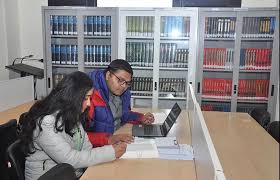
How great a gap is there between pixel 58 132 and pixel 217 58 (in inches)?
111

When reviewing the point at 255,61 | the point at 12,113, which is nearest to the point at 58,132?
the point at 12,113

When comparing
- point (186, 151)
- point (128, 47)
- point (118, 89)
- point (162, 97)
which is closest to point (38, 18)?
point (128, 47)

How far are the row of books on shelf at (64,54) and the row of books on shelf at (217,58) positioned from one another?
1.76m

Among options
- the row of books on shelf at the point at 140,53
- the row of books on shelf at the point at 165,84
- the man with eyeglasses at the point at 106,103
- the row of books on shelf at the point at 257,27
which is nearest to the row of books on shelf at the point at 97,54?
the row of books on shelf at the point at 140,53

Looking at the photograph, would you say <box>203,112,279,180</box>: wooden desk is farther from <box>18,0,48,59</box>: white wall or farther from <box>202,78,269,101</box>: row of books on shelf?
<box>18,0,48,59</box>: white wall

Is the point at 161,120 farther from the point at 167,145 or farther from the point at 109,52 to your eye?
the point at 109,52

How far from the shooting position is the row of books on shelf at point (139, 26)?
3.80m

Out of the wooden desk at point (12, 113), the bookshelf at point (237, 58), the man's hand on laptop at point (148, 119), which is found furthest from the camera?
the bookshelf at point (237, 58)

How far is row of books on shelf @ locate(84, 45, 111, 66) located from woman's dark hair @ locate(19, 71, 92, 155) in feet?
7.49

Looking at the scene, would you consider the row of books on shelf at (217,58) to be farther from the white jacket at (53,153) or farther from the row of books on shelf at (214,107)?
the white jacket at (53,153)

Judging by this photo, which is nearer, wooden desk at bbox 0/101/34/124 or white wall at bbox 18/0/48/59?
wooden desk at bbox 0/101/34/124

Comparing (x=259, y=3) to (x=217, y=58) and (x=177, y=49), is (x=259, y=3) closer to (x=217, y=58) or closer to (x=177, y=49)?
(x=217, y=58)

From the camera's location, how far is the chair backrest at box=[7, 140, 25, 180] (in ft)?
4.77

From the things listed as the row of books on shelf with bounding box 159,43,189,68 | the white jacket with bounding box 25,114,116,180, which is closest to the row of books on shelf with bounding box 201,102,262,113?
the row of books on shelf with bounding box 159,43,189,68
